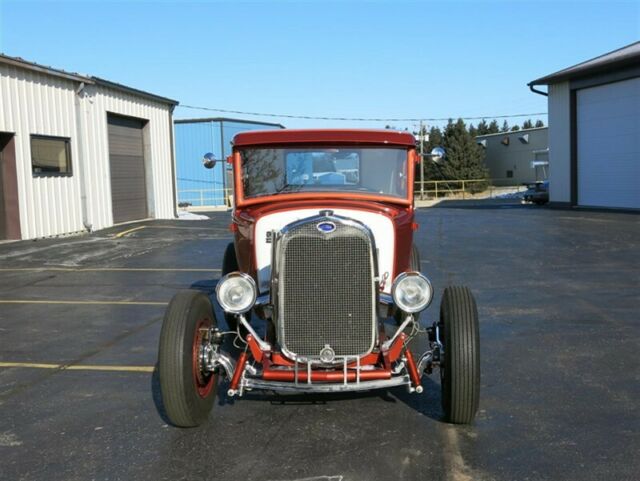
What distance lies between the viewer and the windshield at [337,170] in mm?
5352

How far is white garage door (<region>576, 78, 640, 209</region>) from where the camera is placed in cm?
2336

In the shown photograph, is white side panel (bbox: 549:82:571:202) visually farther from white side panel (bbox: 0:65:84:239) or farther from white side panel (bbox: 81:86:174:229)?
white side panel (bbox: 0:65:84:239)

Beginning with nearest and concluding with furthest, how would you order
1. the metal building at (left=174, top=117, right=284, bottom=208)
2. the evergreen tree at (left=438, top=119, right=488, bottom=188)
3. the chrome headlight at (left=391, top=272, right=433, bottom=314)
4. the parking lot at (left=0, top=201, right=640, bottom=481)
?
the parking lot at (left=0, top=201, right=640, bottom=481) → the chrome headlight at (left=391, top=272, right=433, bottom=314) → the metal building at (left=174, top=117, right=284, bottom=208) → the evergreen tree at (left=438, top=119, right=488, bottom=188)

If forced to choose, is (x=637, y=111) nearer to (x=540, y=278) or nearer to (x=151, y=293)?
(x=540, y=278)

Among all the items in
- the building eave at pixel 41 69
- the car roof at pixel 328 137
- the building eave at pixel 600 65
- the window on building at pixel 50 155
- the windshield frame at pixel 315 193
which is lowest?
the windshield frame at pixel 315 193

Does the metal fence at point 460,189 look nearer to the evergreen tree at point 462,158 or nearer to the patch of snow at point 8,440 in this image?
the evergreen tree at point 462,158

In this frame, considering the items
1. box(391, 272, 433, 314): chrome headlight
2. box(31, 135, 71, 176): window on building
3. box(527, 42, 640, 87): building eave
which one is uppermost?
box(527, 42, 640, 87): building eave

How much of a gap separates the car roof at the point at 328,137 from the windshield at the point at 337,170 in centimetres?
7

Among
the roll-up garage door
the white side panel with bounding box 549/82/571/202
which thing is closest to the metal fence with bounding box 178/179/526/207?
the white side panel with bounding box 549/82/571/202

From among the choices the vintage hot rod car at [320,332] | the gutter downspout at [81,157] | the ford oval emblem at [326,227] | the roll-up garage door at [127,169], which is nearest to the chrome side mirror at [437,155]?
the vintage hot rod car at [320,332]

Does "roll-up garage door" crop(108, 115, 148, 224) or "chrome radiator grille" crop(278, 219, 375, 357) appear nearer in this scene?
"chrome radiator grille" crop(278, 219, 375, 357)

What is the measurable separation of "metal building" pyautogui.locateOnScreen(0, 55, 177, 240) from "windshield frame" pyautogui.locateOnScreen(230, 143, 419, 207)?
37.8 ft

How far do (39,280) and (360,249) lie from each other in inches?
325

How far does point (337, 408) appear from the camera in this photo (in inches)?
181
